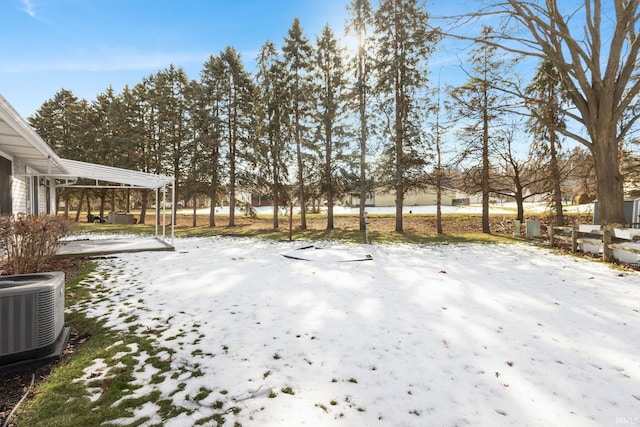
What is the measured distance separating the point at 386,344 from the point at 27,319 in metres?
3.91

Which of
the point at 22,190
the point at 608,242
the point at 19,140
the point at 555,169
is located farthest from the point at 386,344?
the point at 555,169

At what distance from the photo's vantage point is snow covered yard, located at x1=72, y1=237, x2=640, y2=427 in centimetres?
246

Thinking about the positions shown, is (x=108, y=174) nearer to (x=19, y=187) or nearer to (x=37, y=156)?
(x=37, y=156)

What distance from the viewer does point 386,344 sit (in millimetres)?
3623

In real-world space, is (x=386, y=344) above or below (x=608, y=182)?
below

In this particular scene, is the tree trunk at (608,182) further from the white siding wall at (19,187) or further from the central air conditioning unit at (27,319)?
the white siding wall at (19,187)

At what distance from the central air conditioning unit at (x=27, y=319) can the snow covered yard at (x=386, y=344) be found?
0.69 metres

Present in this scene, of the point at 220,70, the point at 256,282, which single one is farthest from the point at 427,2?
the point at 256,282

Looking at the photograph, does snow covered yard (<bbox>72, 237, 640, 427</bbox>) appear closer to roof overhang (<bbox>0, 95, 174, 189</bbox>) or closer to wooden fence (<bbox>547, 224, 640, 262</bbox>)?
wooden fence (<bbox>547, 224, 640, 262</bbox>)

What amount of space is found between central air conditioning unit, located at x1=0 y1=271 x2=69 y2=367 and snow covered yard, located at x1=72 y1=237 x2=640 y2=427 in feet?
2.28

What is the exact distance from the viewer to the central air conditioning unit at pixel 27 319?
288 centimetres

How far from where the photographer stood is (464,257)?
9617 mm

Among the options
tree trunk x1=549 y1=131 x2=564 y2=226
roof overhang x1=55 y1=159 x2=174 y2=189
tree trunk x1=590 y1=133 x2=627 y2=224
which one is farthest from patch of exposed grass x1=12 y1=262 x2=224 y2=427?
tree trunk x1=549 y1=131 x2=564 y2=226

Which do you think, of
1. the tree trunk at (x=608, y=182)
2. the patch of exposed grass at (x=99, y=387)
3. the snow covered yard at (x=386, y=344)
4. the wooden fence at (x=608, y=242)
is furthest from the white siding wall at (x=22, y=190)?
the tree trunk at (x=608, y=182)
